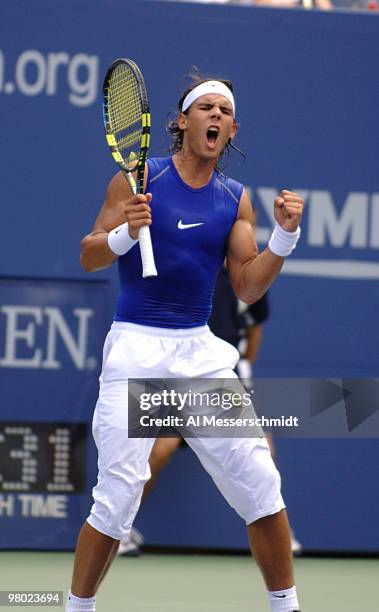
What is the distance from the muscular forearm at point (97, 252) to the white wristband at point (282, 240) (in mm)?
498

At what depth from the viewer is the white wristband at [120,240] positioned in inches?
161

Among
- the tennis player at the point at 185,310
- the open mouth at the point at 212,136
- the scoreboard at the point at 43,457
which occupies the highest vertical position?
the open mouth at the point at 212,136

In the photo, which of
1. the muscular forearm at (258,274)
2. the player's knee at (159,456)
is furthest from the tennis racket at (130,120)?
the player's knee at (159,456)

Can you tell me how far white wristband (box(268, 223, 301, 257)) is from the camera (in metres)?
4.18

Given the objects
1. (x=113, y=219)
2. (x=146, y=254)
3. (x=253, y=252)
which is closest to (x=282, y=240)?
(x=253, y=252)

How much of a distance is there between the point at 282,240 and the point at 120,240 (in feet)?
1.66

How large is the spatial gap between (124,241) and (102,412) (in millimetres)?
535

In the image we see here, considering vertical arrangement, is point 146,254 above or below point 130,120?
below

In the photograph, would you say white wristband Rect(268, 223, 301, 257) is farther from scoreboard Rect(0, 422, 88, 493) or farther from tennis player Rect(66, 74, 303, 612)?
scoreboard Rect(0, 422, 88, 493)

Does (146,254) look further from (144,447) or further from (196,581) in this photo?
(196,581)

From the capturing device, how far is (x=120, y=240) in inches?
161

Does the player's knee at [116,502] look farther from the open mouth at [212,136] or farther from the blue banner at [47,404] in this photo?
the blue banner at [47,404]

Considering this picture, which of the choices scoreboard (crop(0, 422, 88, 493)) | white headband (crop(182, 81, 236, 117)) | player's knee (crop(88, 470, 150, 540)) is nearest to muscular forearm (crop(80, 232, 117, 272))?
white headband (crop(182, 81, 236, 117))

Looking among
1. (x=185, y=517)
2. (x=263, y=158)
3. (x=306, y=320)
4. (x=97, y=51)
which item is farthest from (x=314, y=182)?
(x=185, y=517)
